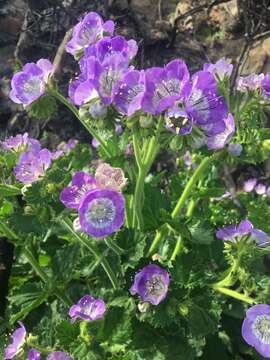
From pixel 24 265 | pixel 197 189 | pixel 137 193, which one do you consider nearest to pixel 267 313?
pixel 137 193

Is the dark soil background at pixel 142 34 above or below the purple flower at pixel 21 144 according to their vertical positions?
below

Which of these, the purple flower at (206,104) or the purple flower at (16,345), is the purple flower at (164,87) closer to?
the purple flower at (206,104)

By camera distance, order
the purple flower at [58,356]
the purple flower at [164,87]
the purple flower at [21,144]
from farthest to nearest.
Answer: the purple flower at [21,144] → the purple flower at [58,356] → the purple flower at [164,87]

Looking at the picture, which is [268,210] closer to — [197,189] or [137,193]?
[197,189]

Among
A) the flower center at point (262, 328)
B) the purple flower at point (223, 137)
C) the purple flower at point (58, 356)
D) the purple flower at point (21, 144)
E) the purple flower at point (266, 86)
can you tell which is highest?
the purple flower at point (266, 86)

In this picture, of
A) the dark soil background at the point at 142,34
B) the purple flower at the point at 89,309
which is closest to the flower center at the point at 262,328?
the purple flower at the point at 89,309

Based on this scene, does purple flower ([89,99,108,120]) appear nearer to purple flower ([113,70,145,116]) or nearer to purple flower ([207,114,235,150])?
purple flower ([113,70,145,116])
